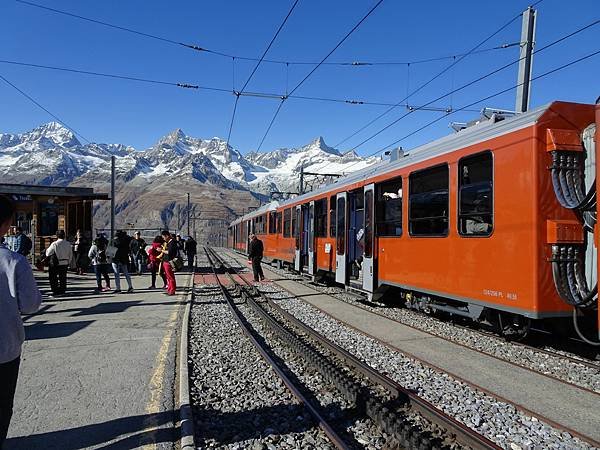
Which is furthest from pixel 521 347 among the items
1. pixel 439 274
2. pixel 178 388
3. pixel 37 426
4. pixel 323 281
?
pixel 323 281

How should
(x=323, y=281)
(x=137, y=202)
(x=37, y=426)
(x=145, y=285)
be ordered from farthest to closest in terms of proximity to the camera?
(x=137, y=202) < (x=323, y=281) < (x=145, y=285) < (x=37, y=426)

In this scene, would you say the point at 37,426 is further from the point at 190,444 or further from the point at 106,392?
the point at 190,444

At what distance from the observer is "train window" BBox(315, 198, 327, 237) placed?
15.3 meters

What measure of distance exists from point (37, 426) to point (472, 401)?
4151 mm

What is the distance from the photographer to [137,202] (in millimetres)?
177625

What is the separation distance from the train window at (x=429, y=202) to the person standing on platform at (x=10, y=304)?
6400 millimetres

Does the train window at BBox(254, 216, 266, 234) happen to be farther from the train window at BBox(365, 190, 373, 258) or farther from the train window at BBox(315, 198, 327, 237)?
the train window at BBox(365, 190, 373, 258)

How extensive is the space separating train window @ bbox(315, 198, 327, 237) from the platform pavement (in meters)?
6.26

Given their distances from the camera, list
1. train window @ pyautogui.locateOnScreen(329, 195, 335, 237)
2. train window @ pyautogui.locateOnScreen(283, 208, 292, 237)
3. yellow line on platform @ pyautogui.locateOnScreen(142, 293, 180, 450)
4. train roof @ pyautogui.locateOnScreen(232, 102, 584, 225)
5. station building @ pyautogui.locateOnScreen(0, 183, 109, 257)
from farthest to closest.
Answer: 1. train window @ pyautogui.locateOnScreen(283, 208, 292, 237)
2. station building @ pyautogui.locateOnScreen(0, 183, 109, 257)
3. train window @ pyautogui.locateOnScreen(329, 195, 335, 237)
4. train roof @ pyautogui.locateOnScreen(232, 102, 584, 225)
5. yellow line on platform @ pyautogui.locateOnScreen(142, 293, 180, 450)

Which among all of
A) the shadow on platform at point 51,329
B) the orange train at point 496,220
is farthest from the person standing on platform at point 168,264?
the orange train at point 496,220

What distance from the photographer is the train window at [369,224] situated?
36.1ft

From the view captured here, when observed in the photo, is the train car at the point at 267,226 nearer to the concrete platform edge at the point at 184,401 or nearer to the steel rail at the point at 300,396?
the steel rail at the point at 300,396

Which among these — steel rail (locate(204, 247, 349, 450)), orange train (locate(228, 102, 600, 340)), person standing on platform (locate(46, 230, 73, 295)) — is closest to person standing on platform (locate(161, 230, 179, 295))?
person standing on platform (locate(46, 230, 73, 295))

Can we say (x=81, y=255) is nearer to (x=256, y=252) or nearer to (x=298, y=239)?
(x=256, y=252)
